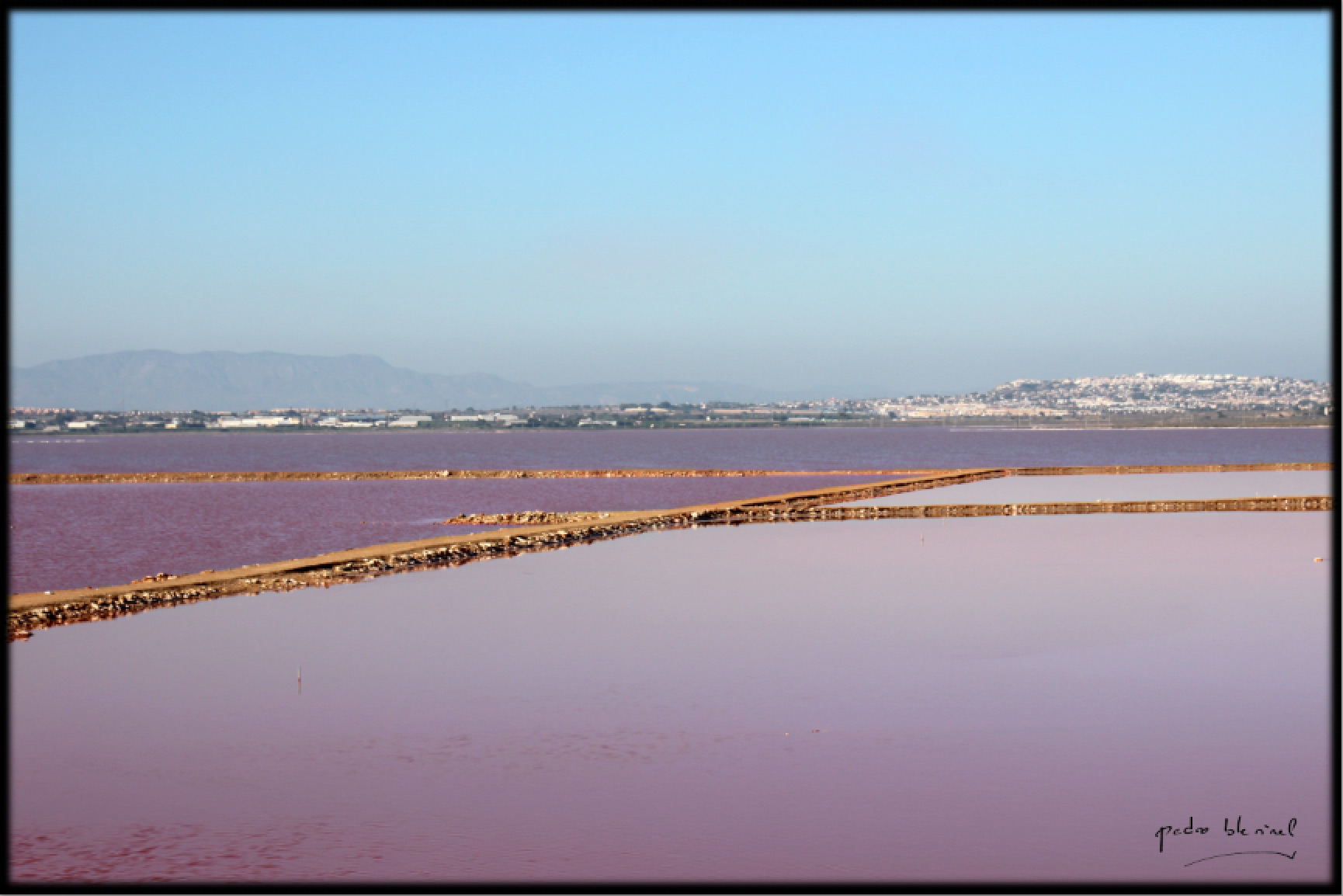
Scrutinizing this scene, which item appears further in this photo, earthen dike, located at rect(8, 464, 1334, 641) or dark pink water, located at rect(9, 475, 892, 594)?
dark pink water, located at rect(9, 475, 892, 594)

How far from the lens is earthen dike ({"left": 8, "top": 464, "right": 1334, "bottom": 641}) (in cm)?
1861

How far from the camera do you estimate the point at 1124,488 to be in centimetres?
4981

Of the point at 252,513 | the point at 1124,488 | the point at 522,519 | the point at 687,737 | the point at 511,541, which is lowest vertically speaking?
the point at 1124,488

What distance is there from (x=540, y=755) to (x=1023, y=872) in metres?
4.23

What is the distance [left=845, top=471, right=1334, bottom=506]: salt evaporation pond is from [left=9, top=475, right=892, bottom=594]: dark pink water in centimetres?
779

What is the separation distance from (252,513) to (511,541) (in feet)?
63.8

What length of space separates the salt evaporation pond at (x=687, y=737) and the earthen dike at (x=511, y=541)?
40.0 inches

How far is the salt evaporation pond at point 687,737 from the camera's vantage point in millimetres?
7793
